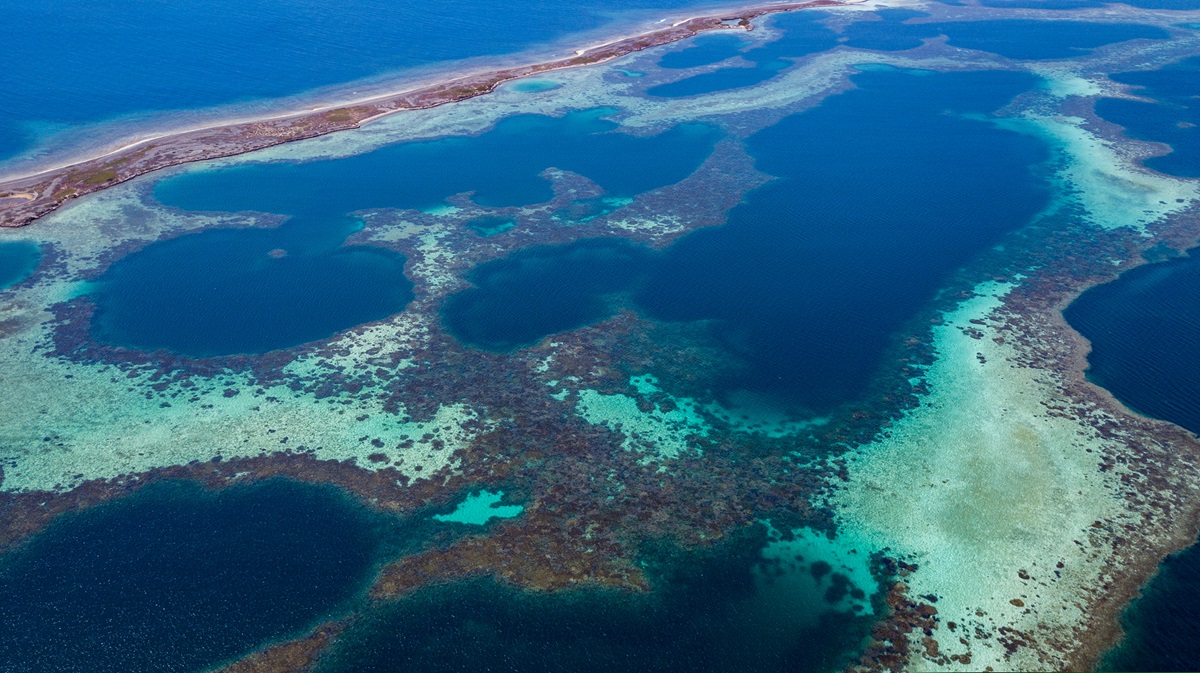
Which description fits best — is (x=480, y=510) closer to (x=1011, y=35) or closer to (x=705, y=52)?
(x=705, y=52)

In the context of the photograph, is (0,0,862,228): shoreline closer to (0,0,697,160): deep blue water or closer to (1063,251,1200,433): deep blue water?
(0,0,697,160): deep blue water

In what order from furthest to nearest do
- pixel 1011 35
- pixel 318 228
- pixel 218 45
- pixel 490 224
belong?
pixel 1011 35
pixel 218 45
pixel 490 224
pixel 318 228

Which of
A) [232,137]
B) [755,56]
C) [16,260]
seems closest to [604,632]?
[16,260]

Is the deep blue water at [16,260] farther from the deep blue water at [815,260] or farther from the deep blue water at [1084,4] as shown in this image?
the deep blue water at [1084,4]

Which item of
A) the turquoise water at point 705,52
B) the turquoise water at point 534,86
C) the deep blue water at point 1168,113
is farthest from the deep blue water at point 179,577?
the turquoise water at point 705,52

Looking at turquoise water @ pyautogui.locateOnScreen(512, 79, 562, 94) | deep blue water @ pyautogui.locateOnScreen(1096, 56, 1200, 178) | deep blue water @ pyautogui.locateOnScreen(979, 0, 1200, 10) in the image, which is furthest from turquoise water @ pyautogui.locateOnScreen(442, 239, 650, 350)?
deep blue water @ pyautogui.locateOnScreen(979, 0, 1200, 10)

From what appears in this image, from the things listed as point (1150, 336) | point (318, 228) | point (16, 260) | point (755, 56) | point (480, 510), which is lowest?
point (1150, 336)

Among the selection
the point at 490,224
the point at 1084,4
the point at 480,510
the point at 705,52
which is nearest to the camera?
the point at 480,510

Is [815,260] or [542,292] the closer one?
[542,292]

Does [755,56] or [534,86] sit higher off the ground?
[534,86]
